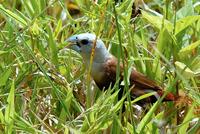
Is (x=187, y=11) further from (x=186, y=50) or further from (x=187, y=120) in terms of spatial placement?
(x=187, y=120)

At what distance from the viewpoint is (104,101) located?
6.95 feet

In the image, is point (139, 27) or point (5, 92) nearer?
point (5, 92)

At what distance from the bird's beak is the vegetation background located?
0.05m

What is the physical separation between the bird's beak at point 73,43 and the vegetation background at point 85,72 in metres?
0.05

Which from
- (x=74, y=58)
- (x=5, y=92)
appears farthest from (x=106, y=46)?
(x=5, y=92)

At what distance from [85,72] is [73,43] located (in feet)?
0.37

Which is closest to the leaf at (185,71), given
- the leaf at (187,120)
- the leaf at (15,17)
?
the leaf at (187,120)

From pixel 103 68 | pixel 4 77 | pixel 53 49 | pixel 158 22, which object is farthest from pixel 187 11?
pixel 4 77

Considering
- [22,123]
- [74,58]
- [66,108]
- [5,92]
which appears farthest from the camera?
[74,58]

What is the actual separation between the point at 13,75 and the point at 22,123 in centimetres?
56

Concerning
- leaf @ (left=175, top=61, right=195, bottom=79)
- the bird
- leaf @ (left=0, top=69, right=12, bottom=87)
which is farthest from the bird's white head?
leaf @ (left=175, top=61, right=195, bottom=79)

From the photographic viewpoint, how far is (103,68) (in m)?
2.64

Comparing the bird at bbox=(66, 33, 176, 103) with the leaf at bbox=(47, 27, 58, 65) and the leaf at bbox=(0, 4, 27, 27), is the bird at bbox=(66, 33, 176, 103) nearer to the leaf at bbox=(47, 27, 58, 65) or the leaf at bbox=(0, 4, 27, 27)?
the leaf at bbox=(47, 27, 58, 65)

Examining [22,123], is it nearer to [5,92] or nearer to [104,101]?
[104,101]
